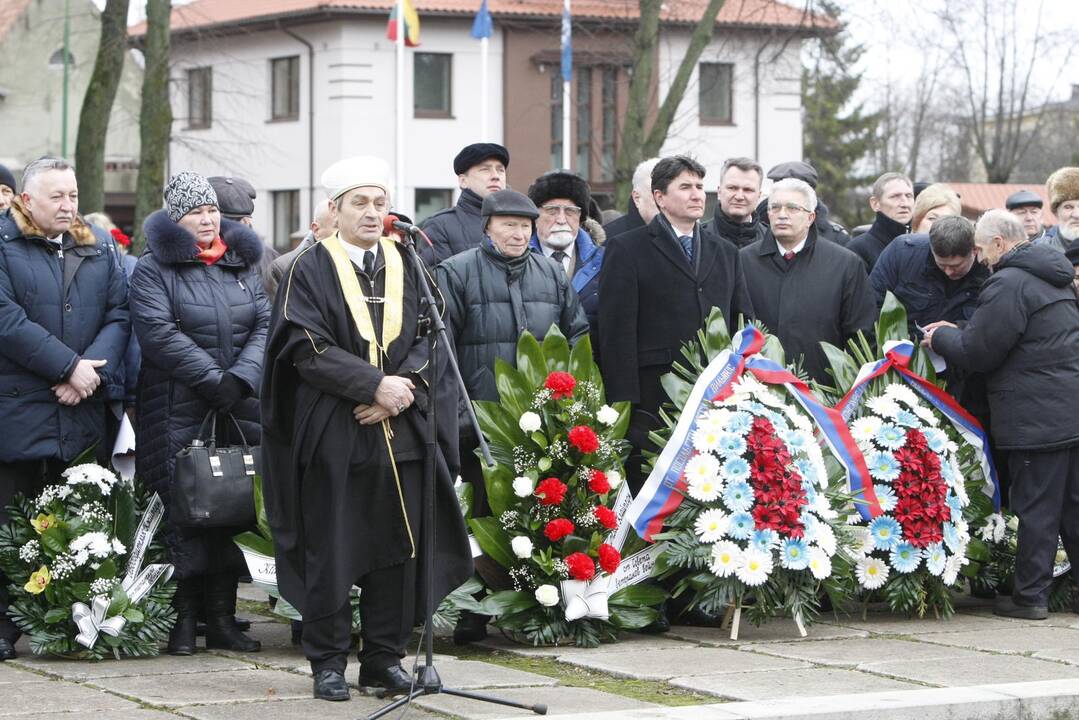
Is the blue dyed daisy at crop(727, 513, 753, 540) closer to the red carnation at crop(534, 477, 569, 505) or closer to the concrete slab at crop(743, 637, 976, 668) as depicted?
the concrete slab at crop(743, 637, 976, 668)

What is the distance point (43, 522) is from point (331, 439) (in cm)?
178

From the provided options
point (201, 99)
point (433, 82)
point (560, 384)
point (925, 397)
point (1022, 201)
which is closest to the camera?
point (560, 384)

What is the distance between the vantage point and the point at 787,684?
6656mm

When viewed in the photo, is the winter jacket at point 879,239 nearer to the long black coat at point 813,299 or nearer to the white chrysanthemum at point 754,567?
the long black coat at point 813,299

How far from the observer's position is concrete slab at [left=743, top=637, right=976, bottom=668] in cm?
728

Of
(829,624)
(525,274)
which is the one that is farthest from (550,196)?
(829,624)

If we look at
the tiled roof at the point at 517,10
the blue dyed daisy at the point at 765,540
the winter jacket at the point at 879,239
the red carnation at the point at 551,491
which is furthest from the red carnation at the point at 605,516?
the tiled roof at the point at 517,10

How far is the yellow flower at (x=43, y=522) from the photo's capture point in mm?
7395

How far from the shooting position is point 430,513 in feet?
20.3

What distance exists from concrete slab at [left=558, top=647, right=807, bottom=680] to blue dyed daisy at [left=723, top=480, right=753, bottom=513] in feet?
2.14

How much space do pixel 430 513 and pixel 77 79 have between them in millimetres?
47735

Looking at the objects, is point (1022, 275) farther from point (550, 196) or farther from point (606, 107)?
point (606, 107)

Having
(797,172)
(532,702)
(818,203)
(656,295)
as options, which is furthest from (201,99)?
(532,702)

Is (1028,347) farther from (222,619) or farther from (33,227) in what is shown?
(33,227)
